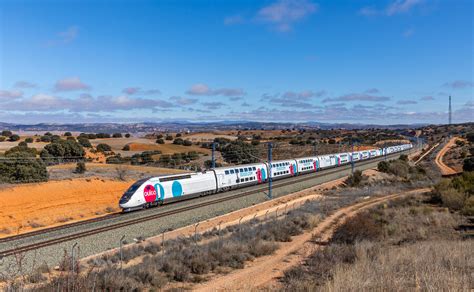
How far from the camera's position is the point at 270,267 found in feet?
51.9

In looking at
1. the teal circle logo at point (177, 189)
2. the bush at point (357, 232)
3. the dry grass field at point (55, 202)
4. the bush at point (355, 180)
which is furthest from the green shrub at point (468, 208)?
the dry grass field at point (55, 202)

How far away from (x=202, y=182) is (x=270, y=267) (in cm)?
2410

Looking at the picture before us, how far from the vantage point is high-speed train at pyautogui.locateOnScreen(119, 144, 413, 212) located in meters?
32.0

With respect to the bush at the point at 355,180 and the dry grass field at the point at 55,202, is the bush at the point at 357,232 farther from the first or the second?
the bush at the point at 355,180

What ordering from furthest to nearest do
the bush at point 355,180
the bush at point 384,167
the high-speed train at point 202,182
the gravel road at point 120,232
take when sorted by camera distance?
the bush at point 384,167, the bush at point 355,180, the high-speed train at point 202,182, the gravel road at point 120,232

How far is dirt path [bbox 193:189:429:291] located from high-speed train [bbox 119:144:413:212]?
46.1 feet

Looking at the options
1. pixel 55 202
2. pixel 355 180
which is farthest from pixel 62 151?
pixel 355 180

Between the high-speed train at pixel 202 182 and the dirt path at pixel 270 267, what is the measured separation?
14044 millimetres

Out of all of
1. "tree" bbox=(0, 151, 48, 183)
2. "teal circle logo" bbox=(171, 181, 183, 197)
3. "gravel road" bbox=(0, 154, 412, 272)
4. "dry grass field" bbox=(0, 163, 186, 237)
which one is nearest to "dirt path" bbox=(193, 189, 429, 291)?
"gravel road" bbox=(0, 154, 412, 272)

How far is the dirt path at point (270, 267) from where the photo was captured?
13273mm

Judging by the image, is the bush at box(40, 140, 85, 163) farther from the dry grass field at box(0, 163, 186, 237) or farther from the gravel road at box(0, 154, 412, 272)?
the gravel road at box(0, 154, 412, 272)

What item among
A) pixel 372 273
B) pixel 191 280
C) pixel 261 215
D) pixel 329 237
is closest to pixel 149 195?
pixel 261 215

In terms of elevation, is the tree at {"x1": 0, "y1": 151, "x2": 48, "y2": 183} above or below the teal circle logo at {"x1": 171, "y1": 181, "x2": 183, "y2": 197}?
above

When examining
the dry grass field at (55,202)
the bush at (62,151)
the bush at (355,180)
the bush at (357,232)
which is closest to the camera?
the bush at (357,232)
